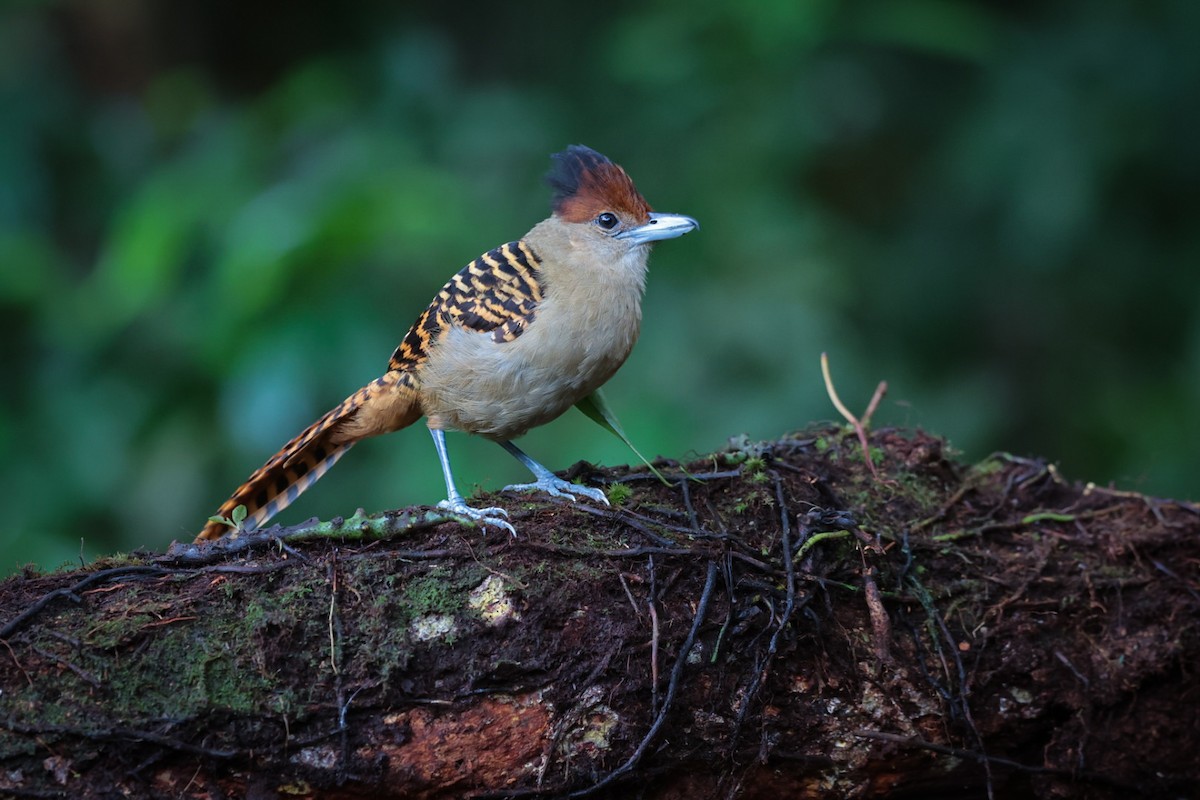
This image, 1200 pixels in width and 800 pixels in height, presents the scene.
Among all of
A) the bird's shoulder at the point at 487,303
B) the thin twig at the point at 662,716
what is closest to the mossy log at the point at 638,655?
the thin twig at the point at 662,716

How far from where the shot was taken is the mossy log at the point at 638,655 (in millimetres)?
2469

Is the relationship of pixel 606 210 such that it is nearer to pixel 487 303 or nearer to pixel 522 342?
pixel 487 303

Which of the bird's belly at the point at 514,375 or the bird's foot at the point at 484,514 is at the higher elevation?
the bird's belly at the point at 514,375

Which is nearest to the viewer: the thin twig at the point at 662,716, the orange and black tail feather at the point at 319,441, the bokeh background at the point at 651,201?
the thin twig at the point at 662,716

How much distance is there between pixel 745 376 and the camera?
600 centimetres

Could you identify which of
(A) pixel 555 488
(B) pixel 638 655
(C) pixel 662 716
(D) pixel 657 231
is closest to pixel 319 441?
(A) pixel 555 488

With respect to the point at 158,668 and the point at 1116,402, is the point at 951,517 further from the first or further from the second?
the point at 1116,402

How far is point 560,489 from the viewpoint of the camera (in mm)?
3336

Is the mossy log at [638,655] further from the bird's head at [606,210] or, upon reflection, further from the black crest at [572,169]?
the black crest at [572,169]

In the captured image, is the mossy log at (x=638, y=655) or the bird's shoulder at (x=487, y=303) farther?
the bird's shoulder at (x=487, y=303)

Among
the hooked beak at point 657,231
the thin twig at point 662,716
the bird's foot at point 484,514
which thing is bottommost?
the thin twig at point 662,716

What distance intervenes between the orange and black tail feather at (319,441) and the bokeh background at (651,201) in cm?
98

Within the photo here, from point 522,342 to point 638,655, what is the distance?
1.14 metres

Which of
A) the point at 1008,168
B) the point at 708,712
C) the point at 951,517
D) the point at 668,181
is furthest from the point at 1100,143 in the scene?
the point at 708,712
